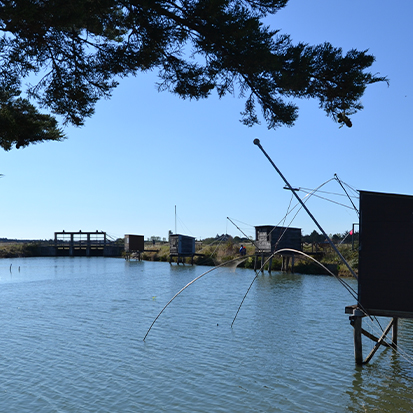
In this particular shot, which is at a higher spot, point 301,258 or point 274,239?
point 274,239

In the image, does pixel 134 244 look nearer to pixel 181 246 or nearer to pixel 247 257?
pixel 181 246

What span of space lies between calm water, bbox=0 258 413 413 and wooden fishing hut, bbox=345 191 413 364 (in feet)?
5.19

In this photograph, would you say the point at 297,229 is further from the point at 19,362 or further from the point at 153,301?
the point at 19,362

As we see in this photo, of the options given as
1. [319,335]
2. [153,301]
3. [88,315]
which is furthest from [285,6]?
[153,301]

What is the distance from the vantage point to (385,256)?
11.5 metres

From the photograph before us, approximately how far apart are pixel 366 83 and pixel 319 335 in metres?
9.25

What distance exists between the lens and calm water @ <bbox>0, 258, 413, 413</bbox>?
9.86 m

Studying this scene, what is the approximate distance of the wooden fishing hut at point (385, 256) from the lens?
1125 centimetres

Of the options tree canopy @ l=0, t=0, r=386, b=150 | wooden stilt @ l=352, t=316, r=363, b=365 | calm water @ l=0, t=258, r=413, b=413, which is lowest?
calm water @ l=0, t=258, r=413, b=413

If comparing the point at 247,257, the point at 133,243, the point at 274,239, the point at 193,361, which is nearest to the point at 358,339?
the point at 193,361

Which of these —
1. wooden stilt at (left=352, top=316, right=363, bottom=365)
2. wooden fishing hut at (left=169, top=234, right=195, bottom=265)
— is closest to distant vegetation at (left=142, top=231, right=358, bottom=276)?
wooden fishing hut at (left=169, top=234, right=195, bottom=265)

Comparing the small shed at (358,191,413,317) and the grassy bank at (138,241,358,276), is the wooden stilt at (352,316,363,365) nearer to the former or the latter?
the small shed at (358,191,413,317)

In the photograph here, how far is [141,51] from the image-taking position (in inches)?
448

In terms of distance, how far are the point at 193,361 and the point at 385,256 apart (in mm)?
5841
